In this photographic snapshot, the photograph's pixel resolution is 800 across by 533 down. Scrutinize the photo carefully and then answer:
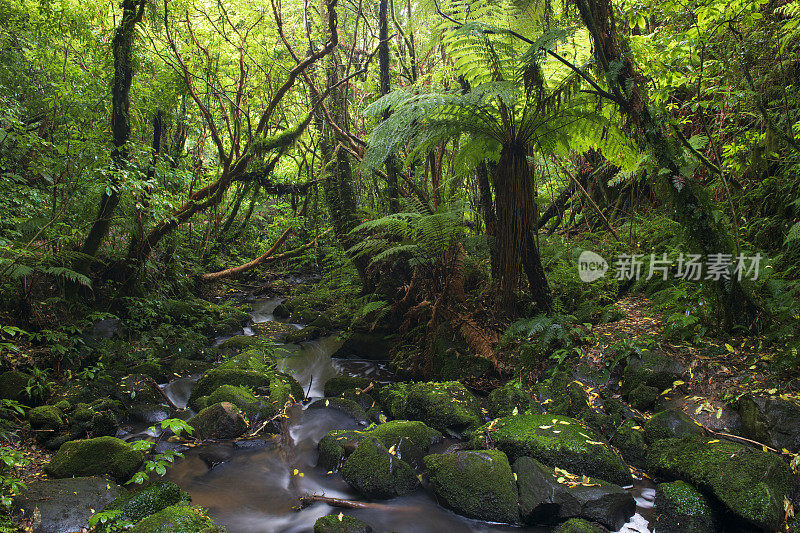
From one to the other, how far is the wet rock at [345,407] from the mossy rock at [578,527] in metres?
2.04

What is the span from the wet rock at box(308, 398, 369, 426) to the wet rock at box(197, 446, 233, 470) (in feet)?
3.12

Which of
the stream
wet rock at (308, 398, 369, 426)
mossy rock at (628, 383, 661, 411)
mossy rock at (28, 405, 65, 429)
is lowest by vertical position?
the stream

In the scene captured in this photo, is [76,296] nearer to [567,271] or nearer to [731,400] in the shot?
[567,271]

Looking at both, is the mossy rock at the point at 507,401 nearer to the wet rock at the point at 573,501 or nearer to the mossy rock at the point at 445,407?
the mossy rock at the point at 445,407

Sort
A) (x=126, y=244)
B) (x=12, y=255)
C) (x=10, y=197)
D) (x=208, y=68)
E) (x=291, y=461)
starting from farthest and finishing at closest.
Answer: (x=208, y=68)
(x=126, y=244)
(x=10, y=197)
(x=12, y=255)
(x=291, y=461)

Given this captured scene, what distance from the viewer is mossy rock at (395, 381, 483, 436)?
3.77m

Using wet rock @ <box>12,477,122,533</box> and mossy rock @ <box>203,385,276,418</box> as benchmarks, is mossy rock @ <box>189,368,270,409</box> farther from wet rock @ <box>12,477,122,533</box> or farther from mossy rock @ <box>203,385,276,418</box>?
wet rock @ <box>12,477,122,533</box>

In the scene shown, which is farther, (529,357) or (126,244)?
(126,244)

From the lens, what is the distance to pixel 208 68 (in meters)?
8.69

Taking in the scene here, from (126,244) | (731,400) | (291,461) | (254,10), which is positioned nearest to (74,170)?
(126,244)

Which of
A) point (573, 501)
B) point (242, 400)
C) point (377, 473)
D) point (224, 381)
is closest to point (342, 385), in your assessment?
point (242, 400)

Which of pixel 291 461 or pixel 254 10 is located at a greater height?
pixel 254 10

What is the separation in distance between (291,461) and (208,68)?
795 cm

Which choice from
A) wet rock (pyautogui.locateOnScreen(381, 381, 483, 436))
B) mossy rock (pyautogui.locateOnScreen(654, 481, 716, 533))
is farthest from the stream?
wet rock (pyautogui.locateOnScreen(381, 381, 483, 436))
